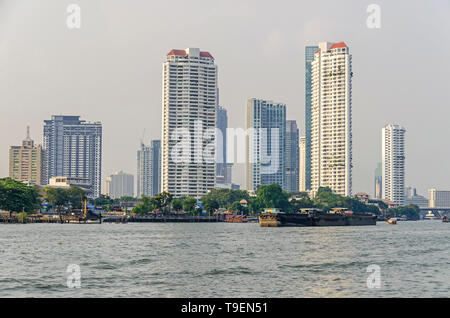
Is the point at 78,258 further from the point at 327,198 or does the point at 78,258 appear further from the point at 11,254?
the point at 327,198

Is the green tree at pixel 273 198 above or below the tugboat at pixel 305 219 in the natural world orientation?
above

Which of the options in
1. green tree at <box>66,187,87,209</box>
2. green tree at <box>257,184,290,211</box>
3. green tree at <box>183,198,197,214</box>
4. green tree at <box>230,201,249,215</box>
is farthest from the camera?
green tree at <box>230,201,249,215</box>

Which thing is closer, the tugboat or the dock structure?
the tugboat

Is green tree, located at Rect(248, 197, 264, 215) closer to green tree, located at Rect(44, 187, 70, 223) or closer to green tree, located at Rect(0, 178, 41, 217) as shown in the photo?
green tree, located at Rect(44, 187, 70, 223)

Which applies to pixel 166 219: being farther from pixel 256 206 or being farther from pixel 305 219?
pixel 305 219

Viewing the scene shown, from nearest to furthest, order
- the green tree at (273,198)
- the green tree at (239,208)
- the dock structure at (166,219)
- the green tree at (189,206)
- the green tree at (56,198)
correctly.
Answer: the dock structure at (166,219) < the green tree at (56,198) < the green tree at (189,206) < the green tree at (273,198) < the green tree at (239,208)

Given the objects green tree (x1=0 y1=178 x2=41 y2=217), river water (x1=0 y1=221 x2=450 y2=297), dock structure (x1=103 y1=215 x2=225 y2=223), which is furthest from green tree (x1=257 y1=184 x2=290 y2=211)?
river water (x1=0 y1=221 x2=450 y2=297)

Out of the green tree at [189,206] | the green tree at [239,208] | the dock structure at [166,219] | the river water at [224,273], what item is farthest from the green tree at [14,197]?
the river water at [224,273]

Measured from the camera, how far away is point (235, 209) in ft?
570

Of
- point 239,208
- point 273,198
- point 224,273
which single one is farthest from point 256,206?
point 224,273

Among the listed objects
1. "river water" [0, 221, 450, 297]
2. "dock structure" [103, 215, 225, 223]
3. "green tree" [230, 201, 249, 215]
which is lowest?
"dock structure" [103, 215, 225, 223]

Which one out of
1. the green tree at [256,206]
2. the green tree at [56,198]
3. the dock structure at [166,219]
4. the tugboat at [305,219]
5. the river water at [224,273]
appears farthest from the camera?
the green tree at [256,206]

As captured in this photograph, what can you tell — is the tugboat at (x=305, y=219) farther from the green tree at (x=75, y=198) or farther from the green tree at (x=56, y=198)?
the green tree at (x=75, y=198)
